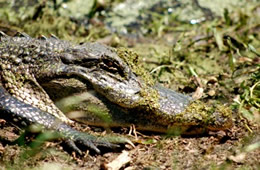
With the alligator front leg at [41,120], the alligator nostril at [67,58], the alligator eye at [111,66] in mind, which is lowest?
the alligator front leg at [41,120]

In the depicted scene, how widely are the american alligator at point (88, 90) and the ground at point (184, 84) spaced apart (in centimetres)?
14

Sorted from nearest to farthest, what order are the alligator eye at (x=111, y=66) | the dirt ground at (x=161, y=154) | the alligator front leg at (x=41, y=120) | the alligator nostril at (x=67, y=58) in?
1. the dirt ground at (x=161, y=154)
2. the alligator front leg at (x=41, y=120)
3. the alligator eye at (x=111, y=66)
4. the alligator nostril at (x=67, y=58)

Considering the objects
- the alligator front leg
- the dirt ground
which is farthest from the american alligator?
the dirt ground

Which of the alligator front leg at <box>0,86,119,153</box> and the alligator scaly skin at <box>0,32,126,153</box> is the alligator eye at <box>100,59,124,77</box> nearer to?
the alligator scaly skin at <box>0,32,126,153</box>

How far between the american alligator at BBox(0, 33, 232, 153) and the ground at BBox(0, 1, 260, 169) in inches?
5.6

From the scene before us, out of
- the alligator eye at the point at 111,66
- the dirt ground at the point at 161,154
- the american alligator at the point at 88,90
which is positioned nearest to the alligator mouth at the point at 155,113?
the american alligator at the point at 88,90

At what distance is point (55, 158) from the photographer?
167 inches

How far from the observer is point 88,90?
15.2 ft

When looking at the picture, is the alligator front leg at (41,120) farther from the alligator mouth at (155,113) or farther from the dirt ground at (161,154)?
the alligator mouth at (155,113)

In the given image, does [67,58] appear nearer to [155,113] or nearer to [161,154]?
[155,113]

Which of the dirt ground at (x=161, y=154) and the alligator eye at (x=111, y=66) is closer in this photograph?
the dirt ground at (x=161, y=154)

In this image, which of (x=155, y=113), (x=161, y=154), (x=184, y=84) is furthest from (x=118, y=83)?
(x=184, y=84)

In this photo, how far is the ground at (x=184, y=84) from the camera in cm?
418

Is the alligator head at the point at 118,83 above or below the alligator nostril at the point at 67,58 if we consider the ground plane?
below
